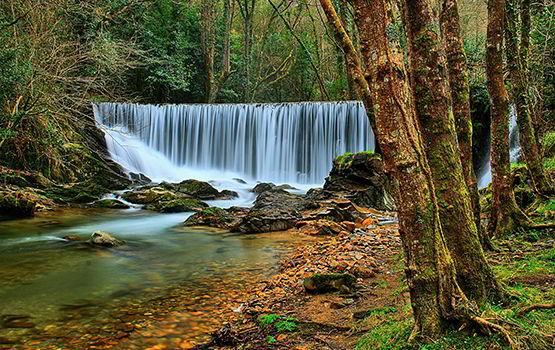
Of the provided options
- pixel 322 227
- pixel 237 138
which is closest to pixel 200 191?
pixel 237 138

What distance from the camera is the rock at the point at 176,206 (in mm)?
13070

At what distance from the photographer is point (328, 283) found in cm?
503

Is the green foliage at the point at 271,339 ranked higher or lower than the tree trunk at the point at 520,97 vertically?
lower

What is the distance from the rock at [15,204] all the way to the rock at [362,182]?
738 cm

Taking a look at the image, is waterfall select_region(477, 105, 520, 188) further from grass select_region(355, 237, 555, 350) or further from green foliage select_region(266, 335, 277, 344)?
green foliage select_region(266, 335, 277, 344)

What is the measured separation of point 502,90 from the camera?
18.2 feet

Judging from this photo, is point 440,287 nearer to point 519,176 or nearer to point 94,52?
point 519,176

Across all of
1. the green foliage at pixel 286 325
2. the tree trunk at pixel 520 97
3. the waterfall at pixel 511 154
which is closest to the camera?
the green foliage at pixel 286 325

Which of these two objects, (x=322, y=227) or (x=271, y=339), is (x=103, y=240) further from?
(x=271, y=339)

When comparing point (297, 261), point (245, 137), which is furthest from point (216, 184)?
point (297, 261)

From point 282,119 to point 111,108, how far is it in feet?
25.9

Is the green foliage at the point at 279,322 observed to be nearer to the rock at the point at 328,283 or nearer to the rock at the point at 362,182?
the rock at the point at 328,283

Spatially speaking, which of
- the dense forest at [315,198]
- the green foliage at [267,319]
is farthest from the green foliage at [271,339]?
the green foliage at [267,319]

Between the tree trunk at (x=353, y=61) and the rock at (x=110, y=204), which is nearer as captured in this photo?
the tree trunk at (x=353, y=61)
